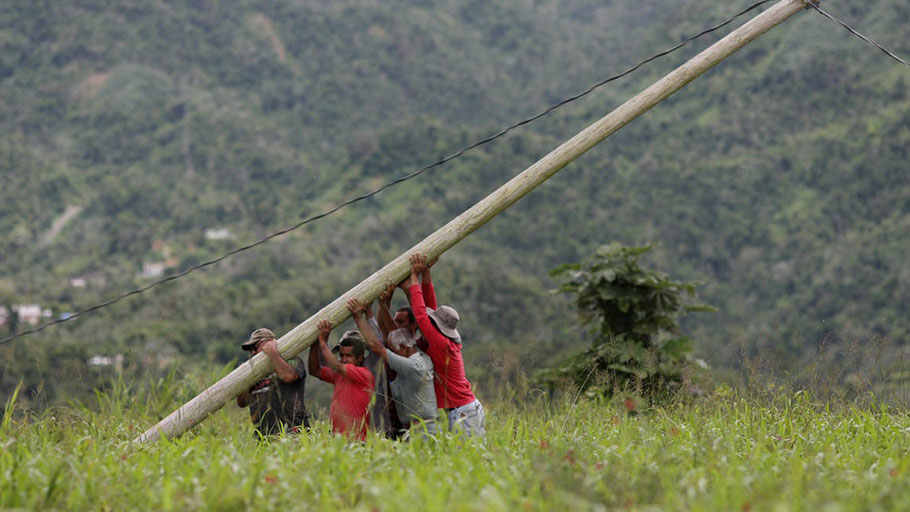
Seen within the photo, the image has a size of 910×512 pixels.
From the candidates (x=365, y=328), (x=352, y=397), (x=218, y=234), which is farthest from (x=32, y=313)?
(x=365, y=328)

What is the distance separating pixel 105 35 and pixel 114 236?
41938 millimetres

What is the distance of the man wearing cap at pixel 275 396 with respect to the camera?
6.01 m

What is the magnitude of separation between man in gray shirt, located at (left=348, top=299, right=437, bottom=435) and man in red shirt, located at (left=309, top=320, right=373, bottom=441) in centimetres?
18

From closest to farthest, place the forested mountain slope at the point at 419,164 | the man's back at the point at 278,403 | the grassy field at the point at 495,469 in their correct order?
the grassy field at the point at 495,469 → the man's back at the point at 278,403 → the forested mountain slope at the point at 419,164

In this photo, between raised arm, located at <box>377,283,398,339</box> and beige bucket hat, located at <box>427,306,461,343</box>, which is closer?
beige bucket hat, located at <box>427,306,461,343</box>

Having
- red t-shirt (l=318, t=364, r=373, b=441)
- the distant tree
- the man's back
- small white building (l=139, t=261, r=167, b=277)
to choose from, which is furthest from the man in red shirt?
small white building (l=139, t=261, r=167, b=277)

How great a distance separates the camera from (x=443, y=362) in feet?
19.7

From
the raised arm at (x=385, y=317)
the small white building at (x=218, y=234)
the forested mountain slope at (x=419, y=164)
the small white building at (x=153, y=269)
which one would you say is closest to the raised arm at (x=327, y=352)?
the raised arm at (x=385, y=317)

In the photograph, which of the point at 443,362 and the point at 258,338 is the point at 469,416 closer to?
the point at 443,362

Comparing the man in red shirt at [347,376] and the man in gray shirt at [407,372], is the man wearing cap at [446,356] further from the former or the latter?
the man in red shirt at [347,376]

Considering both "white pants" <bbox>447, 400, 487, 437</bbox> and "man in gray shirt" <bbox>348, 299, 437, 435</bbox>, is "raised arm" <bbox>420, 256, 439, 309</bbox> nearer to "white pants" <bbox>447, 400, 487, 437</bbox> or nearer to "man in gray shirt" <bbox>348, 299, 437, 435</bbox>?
"man in gray shirt" <bbox>348, 299, 437, 435</bbox>

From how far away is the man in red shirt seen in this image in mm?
5863

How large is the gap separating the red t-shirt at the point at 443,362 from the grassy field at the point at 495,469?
37cm

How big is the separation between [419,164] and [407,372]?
72624mm
